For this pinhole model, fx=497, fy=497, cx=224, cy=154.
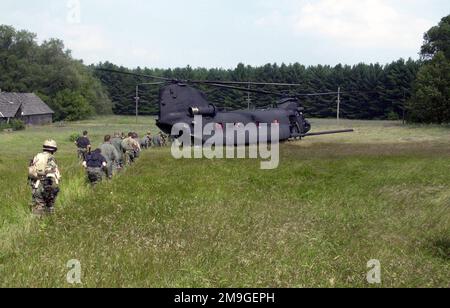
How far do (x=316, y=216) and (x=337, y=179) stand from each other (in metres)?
6.28

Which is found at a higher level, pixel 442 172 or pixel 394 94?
pixel 394 94

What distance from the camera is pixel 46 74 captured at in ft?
314

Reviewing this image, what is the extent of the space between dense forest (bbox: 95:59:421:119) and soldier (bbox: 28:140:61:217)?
77.5 meters

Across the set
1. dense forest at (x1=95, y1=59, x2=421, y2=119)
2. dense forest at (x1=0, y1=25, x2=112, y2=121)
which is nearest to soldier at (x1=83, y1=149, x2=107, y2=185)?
dense forest at (x1=95, y1=59, x2=421, y2=119)

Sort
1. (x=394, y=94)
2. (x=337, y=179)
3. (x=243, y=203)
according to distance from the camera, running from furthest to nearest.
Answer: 1. (x=394, y=94)
2. (x=337, y=179)
3. (x=243, y=203)

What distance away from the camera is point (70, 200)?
1147 cm

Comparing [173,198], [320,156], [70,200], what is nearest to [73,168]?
[70,200]

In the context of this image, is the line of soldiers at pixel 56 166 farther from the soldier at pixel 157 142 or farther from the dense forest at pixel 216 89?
the dense forest at pixel 216 89

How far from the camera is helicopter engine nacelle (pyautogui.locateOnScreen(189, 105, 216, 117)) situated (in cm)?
2517

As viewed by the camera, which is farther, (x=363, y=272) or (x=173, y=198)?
(x=173, y=198)

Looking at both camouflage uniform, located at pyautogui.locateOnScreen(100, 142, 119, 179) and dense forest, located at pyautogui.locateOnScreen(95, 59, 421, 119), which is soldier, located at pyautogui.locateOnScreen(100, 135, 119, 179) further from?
dense forest, located at pyautogui.locateOnScreen(95, 59, 421, 119)

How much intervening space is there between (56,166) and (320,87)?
107 m

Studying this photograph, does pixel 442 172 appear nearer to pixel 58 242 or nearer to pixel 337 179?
pixel 337 179
